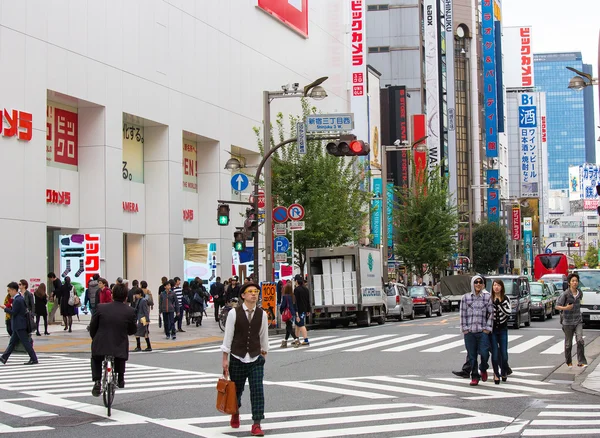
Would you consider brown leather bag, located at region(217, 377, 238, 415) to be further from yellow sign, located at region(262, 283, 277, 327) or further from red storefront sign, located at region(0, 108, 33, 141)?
red storefront sign, located at region(0, 108, 33, 141)

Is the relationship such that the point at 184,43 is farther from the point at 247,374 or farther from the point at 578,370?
the point at 247,374

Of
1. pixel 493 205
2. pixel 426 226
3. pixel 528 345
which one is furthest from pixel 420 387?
pixel 493 205

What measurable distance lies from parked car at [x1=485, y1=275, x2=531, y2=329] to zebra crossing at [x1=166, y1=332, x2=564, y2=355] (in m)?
3.23

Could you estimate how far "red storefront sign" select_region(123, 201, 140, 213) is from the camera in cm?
3744

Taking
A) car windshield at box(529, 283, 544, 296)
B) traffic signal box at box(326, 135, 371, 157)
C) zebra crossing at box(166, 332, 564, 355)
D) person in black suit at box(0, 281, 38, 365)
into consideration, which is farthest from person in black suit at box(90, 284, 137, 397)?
car windshield at box(529, 283, 544, 296)

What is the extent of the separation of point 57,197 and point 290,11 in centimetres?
2444

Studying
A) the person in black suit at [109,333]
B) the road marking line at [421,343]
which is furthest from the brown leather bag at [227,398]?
the road marking line at [421,343]

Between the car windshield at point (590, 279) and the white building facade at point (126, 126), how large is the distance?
16.6 m

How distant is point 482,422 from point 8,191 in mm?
21267

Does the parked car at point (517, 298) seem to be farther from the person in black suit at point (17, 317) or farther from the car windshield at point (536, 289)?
the person in black suit at point (17, 317)

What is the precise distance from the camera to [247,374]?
1027cm

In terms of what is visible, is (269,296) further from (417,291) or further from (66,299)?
(417,291)

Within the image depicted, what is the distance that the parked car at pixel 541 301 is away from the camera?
36.7 metres

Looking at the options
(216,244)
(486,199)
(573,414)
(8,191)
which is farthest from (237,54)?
(486,199)
